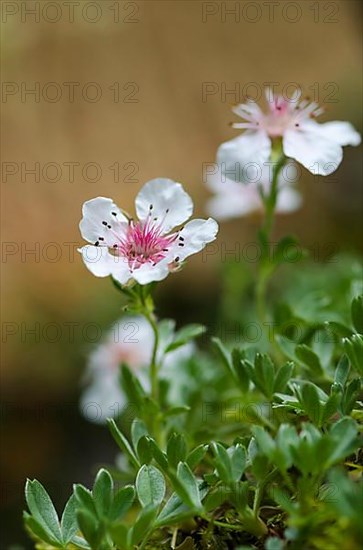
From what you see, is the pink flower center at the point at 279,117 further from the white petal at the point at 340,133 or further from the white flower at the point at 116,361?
the white flower at the point at 116,361

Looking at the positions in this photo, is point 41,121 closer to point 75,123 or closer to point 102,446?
point 75,123

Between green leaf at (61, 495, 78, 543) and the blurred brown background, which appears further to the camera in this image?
the blurred brown background

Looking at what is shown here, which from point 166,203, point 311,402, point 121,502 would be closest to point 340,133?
point 166,203

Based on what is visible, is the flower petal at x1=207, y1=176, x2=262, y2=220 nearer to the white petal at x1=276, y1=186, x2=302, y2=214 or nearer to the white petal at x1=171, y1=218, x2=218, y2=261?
the white petal at x1=276, y1=186, x2=302, y2=214

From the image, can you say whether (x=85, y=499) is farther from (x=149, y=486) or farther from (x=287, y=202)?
(x=287, y=202)

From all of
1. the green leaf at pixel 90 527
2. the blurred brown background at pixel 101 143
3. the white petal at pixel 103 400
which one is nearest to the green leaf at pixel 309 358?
the green leaf at pixel 90 527

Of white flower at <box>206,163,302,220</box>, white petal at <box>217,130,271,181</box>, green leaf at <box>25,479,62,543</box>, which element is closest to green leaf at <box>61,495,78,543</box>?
green leaf at <box>25,479,62,543</box>
